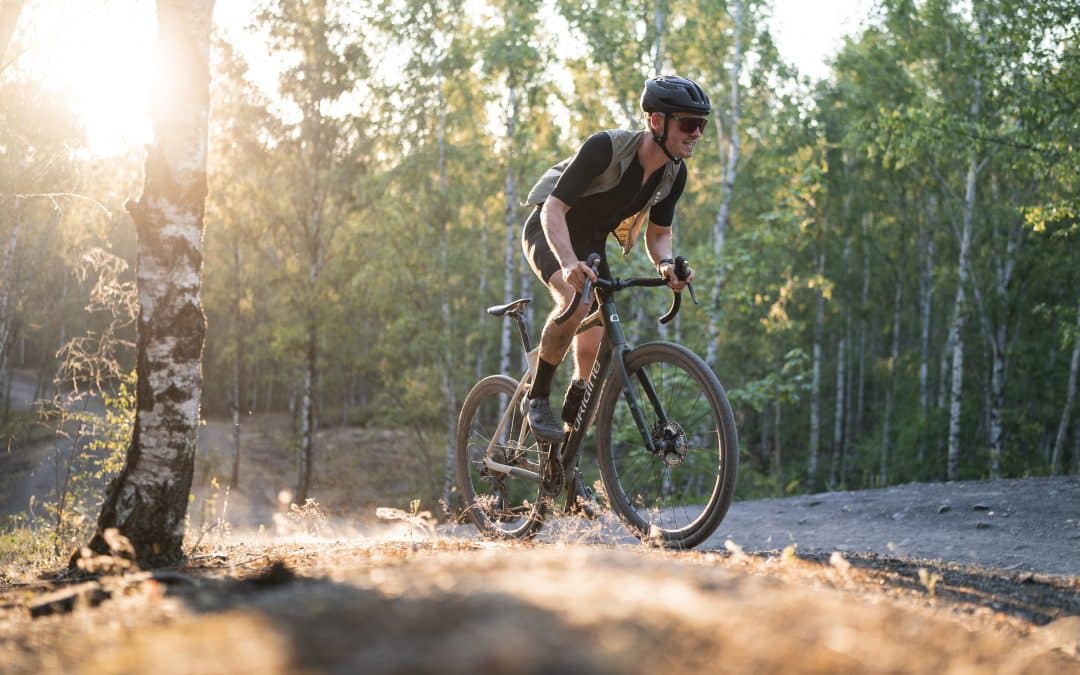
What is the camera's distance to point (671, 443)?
4602 mm

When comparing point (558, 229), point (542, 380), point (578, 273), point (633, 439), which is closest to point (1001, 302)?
point (633, 439)

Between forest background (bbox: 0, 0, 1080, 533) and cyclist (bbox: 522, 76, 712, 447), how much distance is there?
34.0 feet

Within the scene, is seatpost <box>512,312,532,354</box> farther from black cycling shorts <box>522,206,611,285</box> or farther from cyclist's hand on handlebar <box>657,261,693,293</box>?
cyclist's hand on handlebar <box>657,261,693,293</box>

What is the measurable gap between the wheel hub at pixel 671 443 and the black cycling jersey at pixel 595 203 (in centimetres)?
91

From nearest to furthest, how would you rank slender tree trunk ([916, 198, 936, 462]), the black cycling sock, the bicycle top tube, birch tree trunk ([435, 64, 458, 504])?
the bicycle top tube, the black cycling sock, birch tree trunk ([435, 64, 458, 504]), slender tree trunk ([916, 198, 936, 462])

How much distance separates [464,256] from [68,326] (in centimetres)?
2934

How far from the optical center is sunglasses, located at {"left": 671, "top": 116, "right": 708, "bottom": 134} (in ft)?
15.3

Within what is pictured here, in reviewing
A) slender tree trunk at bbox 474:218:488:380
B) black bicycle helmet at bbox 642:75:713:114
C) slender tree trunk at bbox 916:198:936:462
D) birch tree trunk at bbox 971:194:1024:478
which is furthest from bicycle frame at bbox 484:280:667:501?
slender tree trunk at bbox 916:198:936:462

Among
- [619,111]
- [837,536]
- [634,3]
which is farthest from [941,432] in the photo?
[837,536]

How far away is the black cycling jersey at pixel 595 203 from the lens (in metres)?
4.68

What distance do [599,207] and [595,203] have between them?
0.03 metres

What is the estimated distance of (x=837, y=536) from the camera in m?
7.62

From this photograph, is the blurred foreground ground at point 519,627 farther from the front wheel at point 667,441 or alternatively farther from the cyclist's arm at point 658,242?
→ the cyclist's arm at point 658,242

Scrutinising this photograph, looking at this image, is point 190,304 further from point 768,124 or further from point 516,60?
point 768,124
